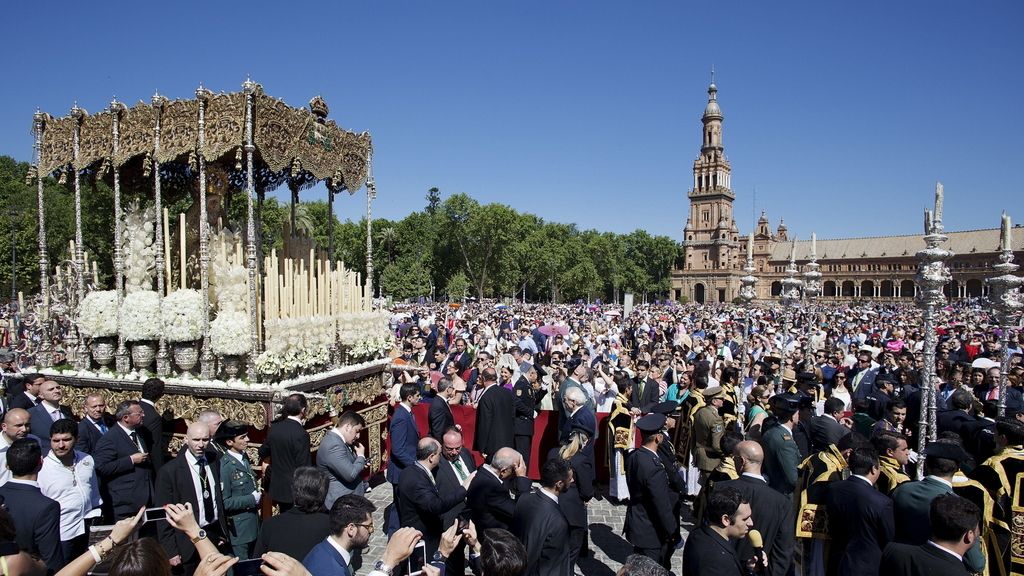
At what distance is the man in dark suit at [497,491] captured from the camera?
4.65m

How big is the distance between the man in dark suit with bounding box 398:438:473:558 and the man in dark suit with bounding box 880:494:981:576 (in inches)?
125

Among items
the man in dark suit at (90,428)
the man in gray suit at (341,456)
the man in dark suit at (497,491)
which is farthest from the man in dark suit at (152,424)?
the man in dark suit at (497,491)

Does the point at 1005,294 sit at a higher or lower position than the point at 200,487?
higher

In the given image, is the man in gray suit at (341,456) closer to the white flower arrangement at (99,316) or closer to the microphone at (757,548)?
the microphone at (757,548)

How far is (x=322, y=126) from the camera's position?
9.74m

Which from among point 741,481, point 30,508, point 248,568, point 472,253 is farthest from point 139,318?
point 472,253

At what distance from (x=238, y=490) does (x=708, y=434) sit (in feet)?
17.2

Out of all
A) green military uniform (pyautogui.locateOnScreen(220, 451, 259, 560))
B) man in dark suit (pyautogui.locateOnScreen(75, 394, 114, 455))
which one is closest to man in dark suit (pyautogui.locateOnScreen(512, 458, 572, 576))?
green military uniform (pyautogui.locateOnScreen(220, 451, 259, 560))

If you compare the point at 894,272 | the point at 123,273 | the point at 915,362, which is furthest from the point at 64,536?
the point at 894,272

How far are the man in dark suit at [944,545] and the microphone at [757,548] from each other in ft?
2.94

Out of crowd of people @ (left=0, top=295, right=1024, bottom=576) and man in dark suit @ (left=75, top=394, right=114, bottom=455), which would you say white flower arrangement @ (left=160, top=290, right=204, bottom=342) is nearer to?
crowd of people @ (left=0, top=295, right=1024, bottom=576)

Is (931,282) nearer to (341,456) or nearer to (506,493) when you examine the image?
(506,493)

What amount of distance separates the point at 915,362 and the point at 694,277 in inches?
3533

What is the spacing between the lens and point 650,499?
5.31 meters
